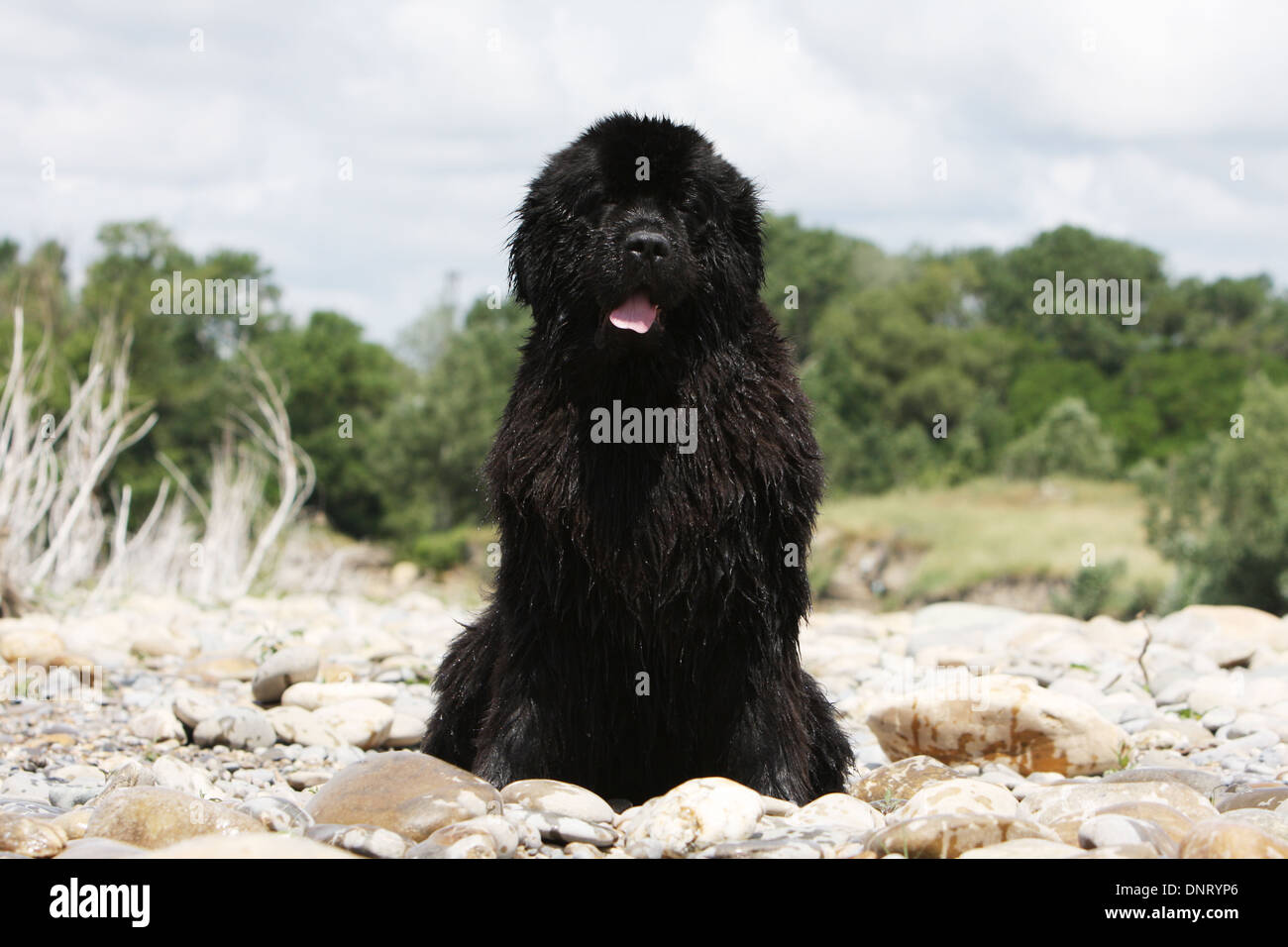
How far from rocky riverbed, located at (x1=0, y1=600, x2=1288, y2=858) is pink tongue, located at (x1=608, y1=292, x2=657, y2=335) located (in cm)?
168

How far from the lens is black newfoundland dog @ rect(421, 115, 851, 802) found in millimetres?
4840

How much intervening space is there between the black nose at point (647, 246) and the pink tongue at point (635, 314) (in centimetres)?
18

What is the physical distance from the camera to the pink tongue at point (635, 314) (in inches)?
184

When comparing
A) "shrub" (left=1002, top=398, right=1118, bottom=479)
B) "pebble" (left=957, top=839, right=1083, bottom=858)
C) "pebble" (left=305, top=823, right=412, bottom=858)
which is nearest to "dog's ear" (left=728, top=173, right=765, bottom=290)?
"pebble" (left=957, top=839, right=1083, bottom=858)

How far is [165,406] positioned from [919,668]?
44.7 meters

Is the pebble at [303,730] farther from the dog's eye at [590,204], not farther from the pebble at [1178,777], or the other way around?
the pebble at [1178,777]

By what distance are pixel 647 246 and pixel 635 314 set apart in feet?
0.88

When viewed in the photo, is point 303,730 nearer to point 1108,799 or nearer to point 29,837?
point 29,837

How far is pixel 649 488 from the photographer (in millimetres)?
4867

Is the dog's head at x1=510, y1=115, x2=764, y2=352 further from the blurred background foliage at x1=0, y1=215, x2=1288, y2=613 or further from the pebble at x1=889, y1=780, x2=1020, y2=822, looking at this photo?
the blurred background foliage at x1=0, y1=215, x2=1288, y2=613

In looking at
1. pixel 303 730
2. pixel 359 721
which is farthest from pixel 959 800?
pixel 303 730
